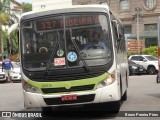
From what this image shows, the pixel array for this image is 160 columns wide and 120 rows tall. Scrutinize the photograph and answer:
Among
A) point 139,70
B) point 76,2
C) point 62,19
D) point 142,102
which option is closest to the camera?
point 62,19

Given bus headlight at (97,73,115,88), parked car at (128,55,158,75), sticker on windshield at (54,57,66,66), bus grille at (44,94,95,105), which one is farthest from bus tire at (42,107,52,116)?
parked car at (128,55,158,75)

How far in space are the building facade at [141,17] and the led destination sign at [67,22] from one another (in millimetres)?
46109

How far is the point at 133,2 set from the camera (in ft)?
202

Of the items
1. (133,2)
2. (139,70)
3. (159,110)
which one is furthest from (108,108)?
(133,2)

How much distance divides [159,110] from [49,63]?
335cm

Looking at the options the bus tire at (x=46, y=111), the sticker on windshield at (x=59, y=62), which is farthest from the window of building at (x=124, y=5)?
the sticker on windshield at (x=59, y=62)

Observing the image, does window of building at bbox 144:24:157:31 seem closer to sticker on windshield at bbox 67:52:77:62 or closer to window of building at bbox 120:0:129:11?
window of building at bbox 120:0:129:11

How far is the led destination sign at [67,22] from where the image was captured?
37.7ft

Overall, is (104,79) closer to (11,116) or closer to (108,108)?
(108,108)

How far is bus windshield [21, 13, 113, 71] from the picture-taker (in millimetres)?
11258

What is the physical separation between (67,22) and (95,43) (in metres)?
0.85

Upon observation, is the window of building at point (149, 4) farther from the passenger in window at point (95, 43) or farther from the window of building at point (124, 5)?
the passenger in window at point (95, 43)

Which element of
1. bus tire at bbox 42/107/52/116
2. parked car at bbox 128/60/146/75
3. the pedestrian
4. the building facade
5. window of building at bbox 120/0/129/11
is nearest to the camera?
bus tire at bbox 42/107/52/116

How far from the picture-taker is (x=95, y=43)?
1145 cm
